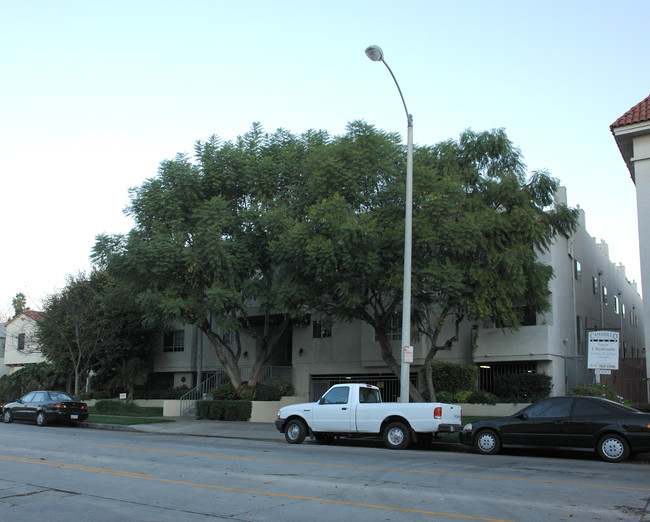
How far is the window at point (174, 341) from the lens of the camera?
1484 inches

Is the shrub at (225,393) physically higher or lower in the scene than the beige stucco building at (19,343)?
lower

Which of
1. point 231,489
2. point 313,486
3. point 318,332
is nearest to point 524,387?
point 318,332

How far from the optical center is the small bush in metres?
24.3

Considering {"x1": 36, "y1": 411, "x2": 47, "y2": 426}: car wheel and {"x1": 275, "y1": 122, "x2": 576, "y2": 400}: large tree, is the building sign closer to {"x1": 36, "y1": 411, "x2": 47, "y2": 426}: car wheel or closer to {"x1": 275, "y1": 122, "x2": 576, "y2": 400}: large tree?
{"x1": 275, "y1": 122, "x2": 576, "y2": 400}: large tree

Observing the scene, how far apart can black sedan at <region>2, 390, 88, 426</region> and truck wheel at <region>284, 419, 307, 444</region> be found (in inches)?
469

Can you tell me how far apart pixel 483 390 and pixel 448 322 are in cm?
327

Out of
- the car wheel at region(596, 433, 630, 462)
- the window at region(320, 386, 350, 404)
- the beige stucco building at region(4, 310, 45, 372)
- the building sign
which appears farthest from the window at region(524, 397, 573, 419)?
the beige stucco building at region(4, 310, 45, 372)

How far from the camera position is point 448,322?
27.1 m

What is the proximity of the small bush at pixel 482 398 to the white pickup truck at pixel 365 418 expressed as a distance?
29.0 feet

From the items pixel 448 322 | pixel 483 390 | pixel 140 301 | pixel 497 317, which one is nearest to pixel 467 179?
pixel 497 317

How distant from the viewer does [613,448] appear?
12.9m

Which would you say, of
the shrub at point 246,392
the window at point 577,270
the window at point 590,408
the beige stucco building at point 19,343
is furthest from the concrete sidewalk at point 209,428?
the beige stucco building at point 19,343

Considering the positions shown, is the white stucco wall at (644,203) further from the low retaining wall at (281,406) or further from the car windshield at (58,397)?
the car windshield at (58,397)

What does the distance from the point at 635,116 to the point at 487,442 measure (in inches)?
455
